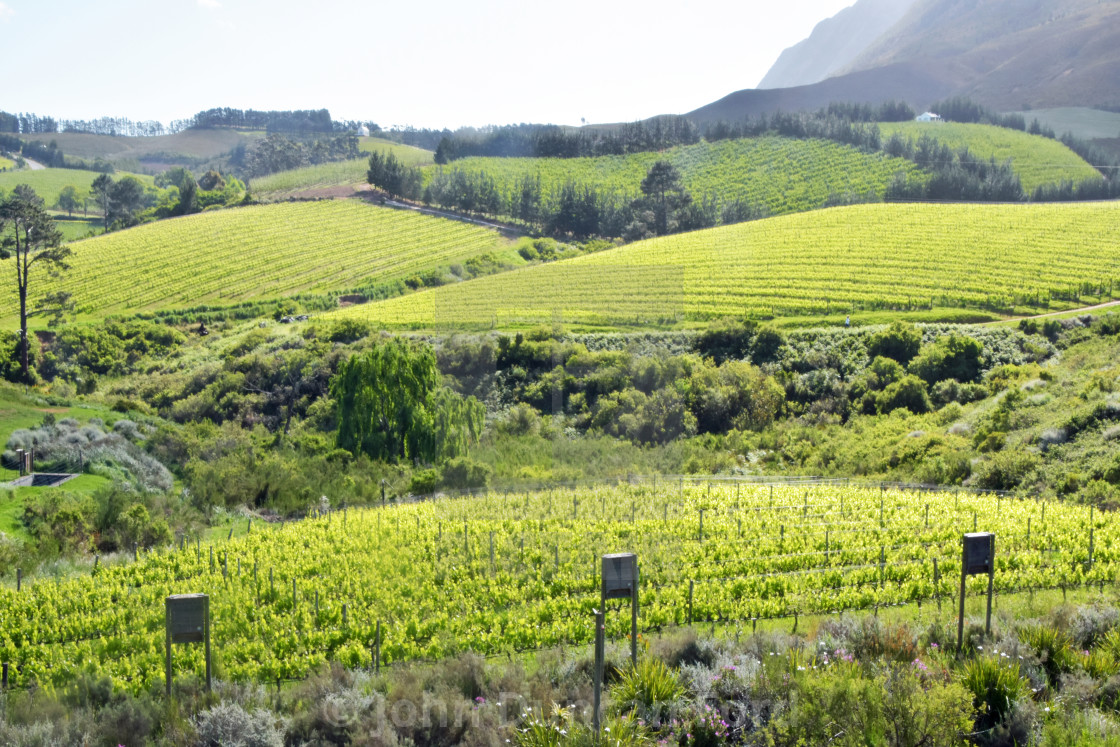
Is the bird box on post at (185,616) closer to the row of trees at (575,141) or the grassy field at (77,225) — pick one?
the grassy field at (77,225)

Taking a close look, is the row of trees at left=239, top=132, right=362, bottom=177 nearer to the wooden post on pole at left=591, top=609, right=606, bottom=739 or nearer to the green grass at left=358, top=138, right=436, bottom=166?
the green grass at left=358, top=138, right=436, bottom=166

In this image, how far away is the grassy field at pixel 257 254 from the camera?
58062 millimetres

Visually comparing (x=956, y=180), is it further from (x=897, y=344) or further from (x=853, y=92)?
(x=853, y=92)

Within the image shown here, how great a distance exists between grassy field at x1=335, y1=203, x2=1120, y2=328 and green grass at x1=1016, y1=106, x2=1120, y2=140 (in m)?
39.7

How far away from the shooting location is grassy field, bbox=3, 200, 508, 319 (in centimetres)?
5806

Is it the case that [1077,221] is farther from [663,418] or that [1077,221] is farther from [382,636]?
[382,636]

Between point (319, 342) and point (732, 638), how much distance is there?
36.7 metres

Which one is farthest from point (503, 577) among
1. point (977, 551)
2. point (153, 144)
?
point (153, 144)

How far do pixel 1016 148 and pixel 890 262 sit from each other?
48.5 metres

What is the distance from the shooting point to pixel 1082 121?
323 ft

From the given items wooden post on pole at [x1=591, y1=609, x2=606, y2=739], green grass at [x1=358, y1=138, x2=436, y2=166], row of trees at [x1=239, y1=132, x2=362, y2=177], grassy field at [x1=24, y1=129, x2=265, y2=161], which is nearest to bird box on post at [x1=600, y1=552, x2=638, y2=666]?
wooden post on pole at [x1=591, y1=609, x2=606, y2=739]

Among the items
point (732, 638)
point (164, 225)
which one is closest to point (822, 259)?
point (732, 638)

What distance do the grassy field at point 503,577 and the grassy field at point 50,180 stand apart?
102m

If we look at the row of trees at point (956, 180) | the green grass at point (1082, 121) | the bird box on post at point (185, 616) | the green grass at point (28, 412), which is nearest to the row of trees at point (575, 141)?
the row of trees at point (956, 180)
